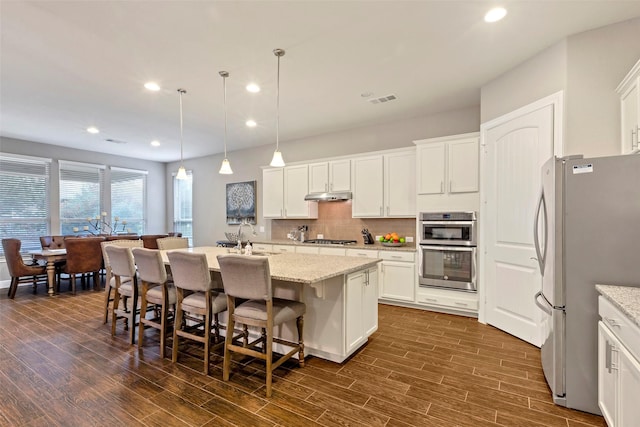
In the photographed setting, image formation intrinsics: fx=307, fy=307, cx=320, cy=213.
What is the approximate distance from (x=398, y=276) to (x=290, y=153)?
3.35 metres

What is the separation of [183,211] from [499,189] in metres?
7.54

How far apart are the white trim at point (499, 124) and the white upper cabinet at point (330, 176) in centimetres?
205

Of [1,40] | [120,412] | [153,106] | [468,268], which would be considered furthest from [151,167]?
[468,268]

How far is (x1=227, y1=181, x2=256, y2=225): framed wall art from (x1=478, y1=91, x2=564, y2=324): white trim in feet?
15.2

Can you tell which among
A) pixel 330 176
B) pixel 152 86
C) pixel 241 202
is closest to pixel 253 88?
pixel 152 86

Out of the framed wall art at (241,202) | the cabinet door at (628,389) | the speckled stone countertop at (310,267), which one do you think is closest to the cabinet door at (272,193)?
the framed wall art at (241,202)

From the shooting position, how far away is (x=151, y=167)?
27.7 ft

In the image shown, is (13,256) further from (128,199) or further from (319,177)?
(319,177)

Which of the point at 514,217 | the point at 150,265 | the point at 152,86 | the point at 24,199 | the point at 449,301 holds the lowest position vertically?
the point at 449,301

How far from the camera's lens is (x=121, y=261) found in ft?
10.8

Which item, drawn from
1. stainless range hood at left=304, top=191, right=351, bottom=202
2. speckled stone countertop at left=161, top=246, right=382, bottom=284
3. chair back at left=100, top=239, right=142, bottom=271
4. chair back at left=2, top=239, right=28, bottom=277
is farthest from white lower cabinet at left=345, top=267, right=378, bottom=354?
chair back at left=2, top=239, right=28, bottom=277

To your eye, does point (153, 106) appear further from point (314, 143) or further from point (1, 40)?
point (314, 143)

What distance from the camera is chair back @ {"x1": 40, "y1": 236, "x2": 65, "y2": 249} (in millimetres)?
6102

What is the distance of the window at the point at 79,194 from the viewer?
22.2 ft
